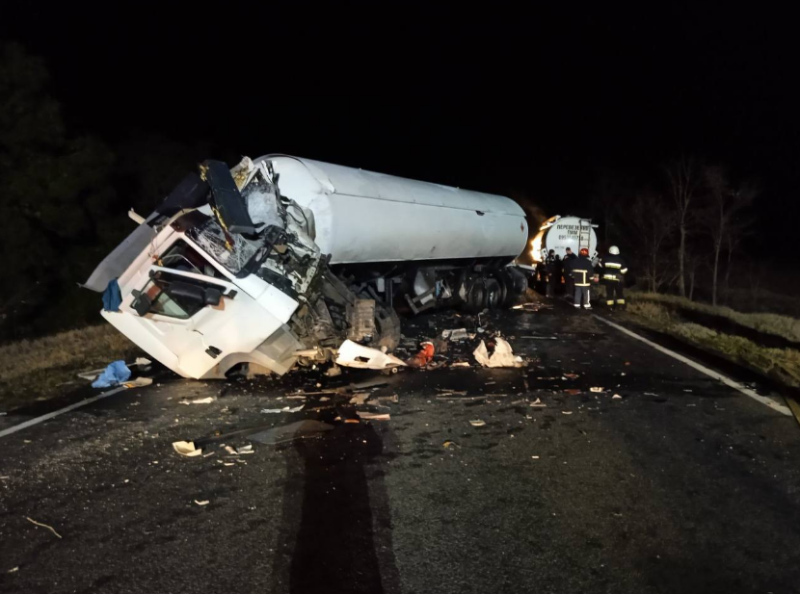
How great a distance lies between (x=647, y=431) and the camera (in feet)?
18.8

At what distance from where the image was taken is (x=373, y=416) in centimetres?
625

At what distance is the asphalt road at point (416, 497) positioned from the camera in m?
3.38

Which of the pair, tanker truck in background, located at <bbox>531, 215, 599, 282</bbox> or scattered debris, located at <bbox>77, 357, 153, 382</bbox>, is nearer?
scattered debris, located at <bbox>77, 357, 153, 382</bbox>

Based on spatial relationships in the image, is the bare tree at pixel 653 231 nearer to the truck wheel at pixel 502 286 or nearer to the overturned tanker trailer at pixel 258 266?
the truck wheel at pixel 502 286

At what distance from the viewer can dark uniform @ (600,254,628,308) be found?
16.2 meters

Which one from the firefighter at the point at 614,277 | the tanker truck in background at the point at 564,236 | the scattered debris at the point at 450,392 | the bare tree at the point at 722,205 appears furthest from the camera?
the bare tree at the point at 722,205

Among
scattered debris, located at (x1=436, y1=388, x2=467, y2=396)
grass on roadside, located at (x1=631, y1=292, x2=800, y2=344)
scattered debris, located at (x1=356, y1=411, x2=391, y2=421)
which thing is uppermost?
scattered debris, located at (x1=356, y1=411, x2=391, y2=421)

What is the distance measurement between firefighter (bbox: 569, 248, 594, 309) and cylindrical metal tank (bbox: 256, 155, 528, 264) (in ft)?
6.84

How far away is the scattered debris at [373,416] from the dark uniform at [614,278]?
37.3 feet

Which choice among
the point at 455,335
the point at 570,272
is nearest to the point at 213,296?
the point at 455,335

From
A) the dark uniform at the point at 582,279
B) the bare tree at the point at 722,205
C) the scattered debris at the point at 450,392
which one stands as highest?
the bare tree at the point at 722,205

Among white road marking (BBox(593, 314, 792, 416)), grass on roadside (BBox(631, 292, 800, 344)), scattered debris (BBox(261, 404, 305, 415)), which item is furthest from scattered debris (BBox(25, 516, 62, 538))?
grass on roadside (BBox(631, 292, 800, 344))

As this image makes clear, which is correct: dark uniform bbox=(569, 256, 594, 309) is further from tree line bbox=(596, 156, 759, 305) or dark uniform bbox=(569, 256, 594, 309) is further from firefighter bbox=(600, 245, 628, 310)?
tree line bbox=(596, 156, 759, 305)

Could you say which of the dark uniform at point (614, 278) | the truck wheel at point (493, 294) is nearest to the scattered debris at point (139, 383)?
the truck wheel at point (493, 294)
